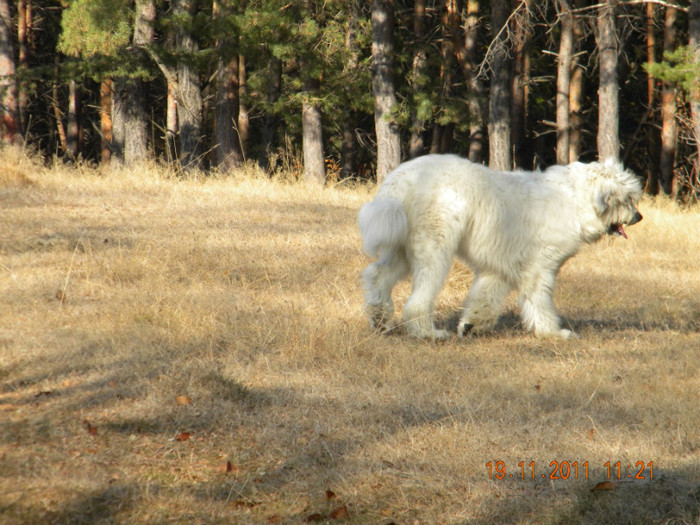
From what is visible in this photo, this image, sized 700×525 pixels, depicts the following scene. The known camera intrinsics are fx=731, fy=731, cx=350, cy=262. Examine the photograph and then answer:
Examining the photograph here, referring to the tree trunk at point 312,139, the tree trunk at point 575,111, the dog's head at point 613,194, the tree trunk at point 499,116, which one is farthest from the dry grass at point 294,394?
the tree trunk at point 575,111

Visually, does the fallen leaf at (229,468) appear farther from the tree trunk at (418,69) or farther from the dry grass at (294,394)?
the tree trunk at (418,69)

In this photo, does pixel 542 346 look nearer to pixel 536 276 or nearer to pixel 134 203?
pixel 536 276

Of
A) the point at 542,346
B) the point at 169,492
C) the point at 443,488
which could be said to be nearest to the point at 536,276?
the point at 542,346

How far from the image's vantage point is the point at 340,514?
353 centimetres

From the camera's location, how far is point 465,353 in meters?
6.24

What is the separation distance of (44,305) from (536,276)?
A: 14.6 ft

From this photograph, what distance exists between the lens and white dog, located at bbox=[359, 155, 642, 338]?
6320 millimetres

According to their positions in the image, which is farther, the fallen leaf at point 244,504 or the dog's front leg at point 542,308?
the dog's front leg at point 542,308

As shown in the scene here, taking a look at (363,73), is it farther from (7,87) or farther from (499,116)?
(7,87)

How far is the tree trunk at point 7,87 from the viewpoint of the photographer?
15.8 m

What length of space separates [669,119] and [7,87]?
53.3ft

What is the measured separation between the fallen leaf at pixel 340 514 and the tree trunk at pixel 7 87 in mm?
14592
